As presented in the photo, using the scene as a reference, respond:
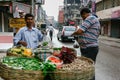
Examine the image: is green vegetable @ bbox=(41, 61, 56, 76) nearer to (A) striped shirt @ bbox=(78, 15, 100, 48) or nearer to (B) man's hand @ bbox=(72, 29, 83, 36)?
(B) man's hand @ bbox=(72, 29, 83, 36)

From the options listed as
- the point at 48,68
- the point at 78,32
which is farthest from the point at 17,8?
the point at 48,68

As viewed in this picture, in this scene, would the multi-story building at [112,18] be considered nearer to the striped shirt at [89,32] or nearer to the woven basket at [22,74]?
the striped shirt at [89,32]

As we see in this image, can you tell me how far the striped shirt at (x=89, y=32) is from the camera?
622cm

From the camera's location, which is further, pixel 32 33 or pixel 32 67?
pixel 32 33

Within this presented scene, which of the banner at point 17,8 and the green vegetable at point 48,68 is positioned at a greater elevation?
the banner at point 17,8

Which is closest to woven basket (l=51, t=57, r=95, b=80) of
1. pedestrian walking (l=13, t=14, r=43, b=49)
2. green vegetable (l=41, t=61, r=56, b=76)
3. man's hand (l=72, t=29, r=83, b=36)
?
green vegetable (l=41, t=61, r=56, b=76)

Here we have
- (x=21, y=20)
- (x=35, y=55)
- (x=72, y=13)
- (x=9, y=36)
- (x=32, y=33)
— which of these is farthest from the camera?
(x=72, y=13)

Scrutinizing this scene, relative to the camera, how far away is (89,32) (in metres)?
6.31

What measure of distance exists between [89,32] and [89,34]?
0.13 feet

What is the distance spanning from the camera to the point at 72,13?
13275cm

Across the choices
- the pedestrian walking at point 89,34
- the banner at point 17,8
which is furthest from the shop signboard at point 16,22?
the pedestrian walking at point 89,34

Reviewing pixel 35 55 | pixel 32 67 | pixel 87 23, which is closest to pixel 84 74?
pixel 32 67

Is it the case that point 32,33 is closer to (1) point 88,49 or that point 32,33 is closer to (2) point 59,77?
(1) point 88,49

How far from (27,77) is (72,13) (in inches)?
5089
